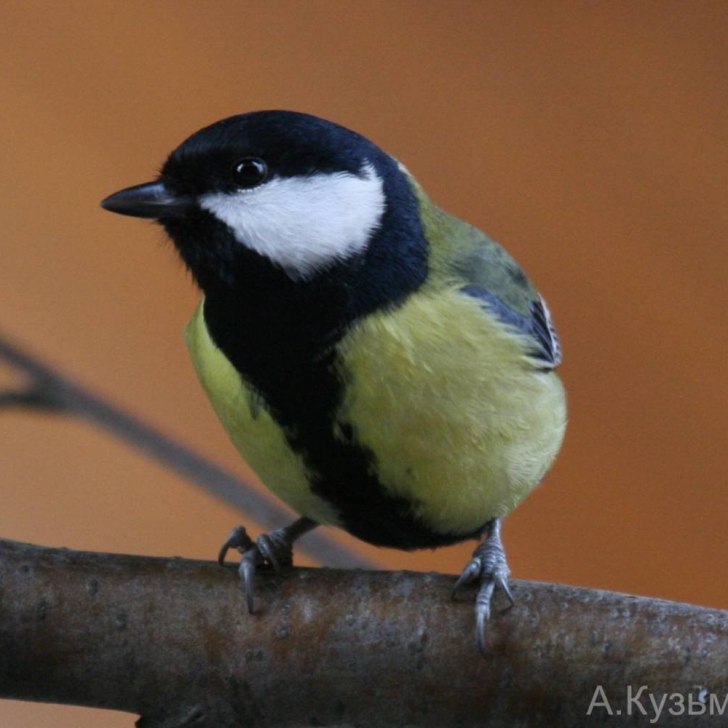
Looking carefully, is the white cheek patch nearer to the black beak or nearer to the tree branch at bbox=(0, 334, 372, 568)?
the black beak

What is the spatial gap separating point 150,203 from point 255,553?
0.82 feet

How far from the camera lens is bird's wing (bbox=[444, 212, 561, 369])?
0.91 metres

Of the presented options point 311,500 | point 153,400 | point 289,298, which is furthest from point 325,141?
point 153,400

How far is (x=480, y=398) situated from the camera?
853 millimetres

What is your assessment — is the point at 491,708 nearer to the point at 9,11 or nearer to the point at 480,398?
the point at 480,398

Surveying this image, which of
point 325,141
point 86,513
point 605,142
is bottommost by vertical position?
point 325,141

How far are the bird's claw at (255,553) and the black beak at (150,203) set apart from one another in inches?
9.3

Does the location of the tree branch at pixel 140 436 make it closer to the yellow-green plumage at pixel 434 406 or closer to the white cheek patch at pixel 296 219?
the yellow-green plumage at pixel 434 406

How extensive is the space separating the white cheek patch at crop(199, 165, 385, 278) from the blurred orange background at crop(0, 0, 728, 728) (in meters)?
0.92

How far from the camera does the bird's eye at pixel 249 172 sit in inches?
31.9

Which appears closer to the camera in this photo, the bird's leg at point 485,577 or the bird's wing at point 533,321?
the bird's leg at point 485,577

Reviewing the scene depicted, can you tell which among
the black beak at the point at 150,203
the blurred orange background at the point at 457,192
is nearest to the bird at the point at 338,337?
the black beak at the point at 150,203

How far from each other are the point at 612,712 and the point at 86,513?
1187 millimetres

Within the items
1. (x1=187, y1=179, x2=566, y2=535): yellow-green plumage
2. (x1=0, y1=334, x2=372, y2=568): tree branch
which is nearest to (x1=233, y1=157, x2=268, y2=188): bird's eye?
(x1=187, y1=179, x2=566, y2=535): yellow-green plumage
